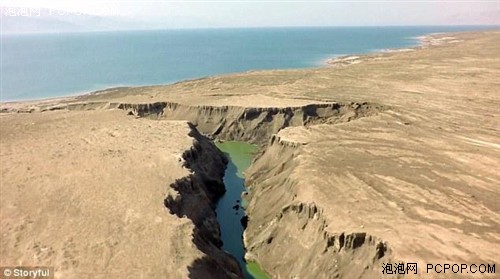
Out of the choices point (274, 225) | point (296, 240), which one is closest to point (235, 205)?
point (274, 225)

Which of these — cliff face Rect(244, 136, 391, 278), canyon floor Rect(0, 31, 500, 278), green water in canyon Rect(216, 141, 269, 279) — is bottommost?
green water in canyon Rect(216, 141, 269, 279)

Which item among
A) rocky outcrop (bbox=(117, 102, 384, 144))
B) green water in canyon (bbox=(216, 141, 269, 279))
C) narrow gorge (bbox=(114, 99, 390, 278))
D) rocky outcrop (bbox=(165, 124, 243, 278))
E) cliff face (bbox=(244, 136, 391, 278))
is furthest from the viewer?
rocky outcrop (bbox=(117, 102, 384, 144))

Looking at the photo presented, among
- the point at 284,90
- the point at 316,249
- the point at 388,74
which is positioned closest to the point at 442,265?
the point at 316,249

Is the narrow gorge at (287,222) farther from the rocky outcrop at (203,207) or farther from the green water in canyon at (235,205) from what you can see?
the green water in canyon at (235,205)

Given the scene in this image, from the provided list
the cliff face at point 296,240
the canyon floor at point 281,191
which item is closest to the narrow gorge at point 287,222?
the cliff face at point 296,240

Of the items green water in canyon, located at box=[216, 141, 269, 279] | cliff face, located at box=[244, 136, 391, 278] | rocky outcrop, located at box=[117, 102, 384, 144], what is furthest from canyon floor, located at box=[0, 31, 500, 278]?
green water in canyon, located at box=[216, 141, 269, 279]

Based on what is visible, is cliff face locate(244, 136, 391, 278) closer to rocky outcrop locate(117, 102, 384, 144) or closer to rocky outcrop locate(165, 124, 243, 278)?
rocky outcrop locate(165, 124, 243, 278)
